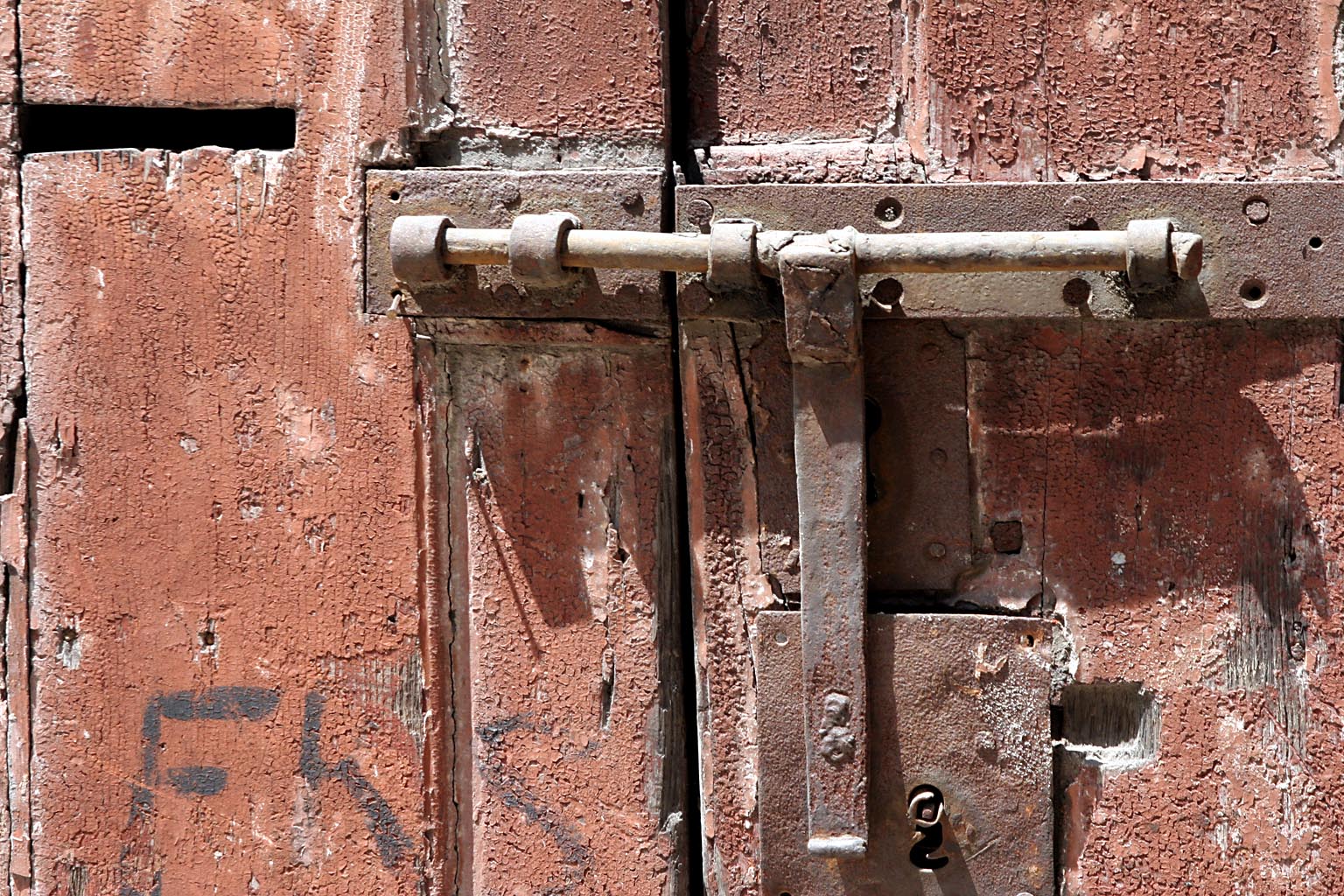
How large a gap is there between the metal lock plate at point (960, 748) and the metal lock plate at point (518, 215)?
303 millimetres

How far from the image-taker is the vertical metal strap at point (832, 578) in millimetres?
989

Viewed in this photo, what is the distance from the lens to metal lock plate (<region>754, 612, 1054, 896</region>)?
101 centimetres

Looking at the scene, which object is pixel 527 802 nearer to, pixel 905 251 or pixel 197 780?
pixel 197 780

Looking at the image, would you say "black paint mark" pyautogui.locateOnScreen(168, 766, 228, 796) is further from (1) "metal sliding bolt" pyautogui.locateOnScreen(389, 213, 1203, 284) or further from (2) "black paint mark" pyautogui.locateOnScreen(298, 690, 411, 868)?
(1) "metal sliding bolt" pyautogui.locateOnScreen(389, 213, 1203, 284)

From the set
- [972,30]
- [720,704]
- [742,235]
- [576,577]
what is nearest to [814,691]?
[720,704]

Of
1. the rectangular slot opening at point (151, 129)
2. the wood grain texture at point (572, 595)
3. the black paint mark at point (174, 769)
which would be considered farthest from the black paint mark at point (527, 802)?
the rectangular slot opening at point (151, 129)

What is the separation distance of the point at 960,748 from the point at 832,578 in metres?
0.18

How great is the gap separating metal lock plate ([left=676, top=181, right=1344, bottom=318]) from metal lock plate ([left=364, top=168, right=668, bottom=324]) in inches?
1.4

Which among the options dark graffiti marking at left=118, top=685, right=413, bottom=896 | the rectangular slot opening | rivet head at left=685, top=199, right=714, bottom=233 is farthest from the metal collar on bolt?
dark graffiti marking at left=118, top=685, right=413, bottom=896

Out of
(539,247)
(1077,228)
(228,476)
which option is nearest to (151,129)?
(228,476)

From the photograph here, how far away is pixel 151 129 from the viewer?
118 centimetres

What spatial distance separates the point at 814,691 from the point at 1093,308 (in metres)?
0.37

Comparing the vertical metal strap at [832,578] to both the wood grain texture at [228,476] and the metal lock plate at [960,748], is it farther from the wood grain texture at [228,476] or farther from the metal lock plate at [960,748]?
the wood grain texture at [228,476]

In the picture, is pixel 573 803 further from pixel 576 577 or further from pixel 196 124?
pixel 196 124
